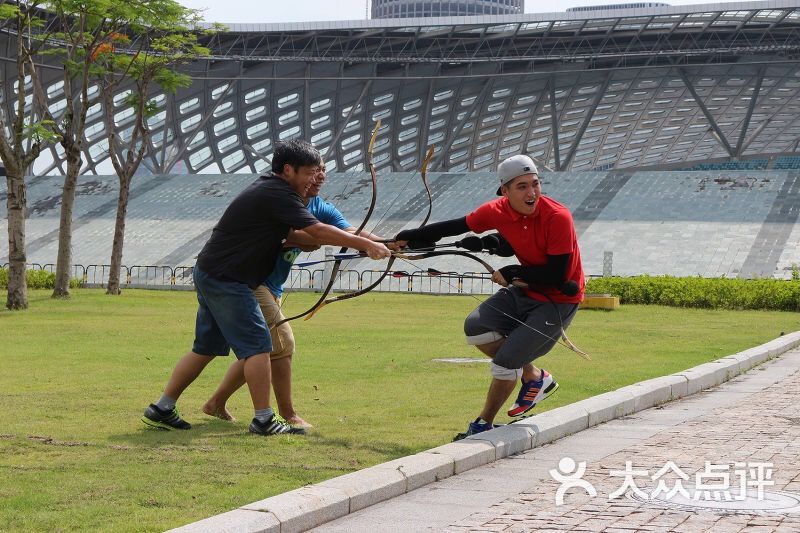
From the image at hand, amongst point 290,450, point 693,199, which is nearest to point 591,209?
point 693,199

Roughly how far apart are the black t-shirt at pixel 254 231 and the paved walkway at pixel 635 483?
1928 millimetres

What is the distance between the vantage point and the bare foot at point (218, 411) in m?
8.12

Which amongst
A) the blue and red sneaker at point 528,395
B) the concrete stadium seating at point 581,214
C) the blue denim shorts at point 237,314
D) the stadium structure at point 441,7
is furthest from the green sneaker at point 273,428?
the stadium structure at point 441,7

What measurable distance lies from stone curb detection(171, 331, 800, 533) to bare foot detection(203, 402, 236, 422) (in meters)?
1.86

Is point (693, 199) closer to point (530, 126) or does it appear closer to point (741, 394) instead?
point (530, 126)

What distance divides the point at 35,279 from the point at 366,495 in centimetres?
3048

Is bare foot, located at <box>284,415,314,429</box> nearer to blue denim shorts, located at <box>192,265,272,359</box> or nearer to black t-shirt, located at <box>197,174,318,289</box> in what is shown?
blue denim shorts, located at <box>192,265,272,359</box>

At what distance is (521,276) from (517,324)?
1.29 ft

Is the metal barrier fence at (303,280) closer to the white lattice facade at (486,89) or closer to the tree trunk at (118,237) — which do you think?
the tree trunk at (118,237)

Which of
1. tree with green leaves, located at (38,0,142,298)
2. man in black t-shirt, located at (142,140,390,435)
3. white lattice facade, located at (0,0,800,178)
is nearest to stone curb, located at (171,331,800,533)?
man in black t-shirt, located at (142,140,390,435)

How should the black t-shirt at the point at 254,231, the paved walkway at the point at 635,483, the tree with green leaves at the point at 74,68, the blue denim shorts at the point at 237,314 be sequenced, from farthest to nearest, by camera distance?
the tree with green leaves at the point at 74,68, the blue denim shorts at the point at 237,314, the black t-shirt at the point at 254,231, the paved walkway at the point at 635,483

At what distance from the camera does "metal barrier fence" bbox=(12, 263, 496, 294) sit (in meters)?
36.2

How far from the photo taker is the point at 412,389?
33.8ft

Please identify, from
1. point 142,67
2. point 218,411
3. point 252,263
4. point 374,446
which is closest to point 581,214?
point 142,67
